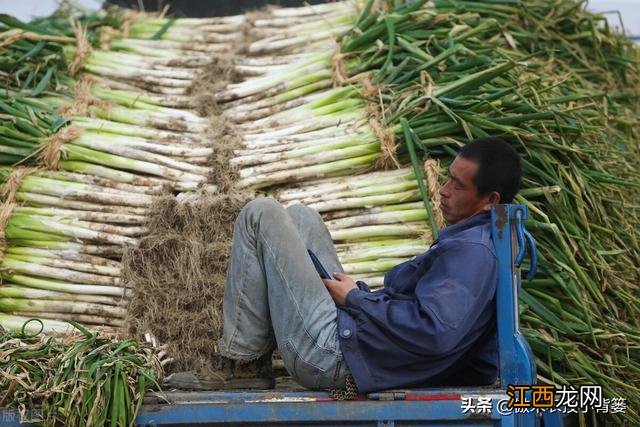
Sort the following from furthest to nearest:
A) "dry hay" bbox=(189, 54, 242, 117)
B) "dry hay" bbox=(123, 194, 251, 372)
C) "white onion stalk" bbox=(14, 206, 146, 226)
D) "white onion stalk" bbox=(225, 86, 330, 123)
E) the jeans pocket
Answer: "dry hay" bbox=(189, 54, 242, 117) → "white onion stalk" bbox=(225, 86, 330, 123) → "white onion stalk" bbox=(14, 206, 146, 226) → "dry hay" bbox=(123, 194, 251, 372) → the jeans pocket

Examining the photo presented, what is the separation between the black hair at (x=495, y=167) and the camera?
3.71 meters

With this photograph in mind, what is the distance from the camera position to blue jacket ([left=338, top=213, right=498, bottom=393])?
3422 mm

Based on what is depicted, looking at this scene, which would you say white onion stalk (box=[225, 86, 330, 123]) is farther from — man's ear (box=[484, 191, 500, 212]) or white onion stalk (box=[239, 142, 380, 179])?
man's ear (box=[484, 191, 500, 212])

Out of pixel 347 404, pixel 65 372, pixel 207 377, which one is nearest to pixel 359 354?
pixel 347 404

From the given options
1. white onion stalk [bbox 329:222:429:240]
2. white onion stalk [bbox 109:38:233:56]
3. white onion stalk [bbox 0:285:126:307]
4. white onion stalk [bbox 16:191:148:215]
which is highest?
white onion stalk [bbox 109:38:233:56]

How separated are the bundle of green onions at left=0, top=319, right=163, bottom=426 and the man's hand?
78cm

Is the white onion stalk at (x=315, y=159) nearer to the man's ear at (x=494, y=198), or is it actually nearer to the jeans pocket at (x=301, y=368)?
the man's ear at (x=494, y=198)

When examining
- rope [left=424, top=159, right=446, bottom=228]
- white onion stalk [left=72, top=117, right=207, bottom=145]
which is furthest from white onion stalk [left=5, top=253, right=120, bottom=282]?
rope [left=424, top=159, right=446, bottom=228]

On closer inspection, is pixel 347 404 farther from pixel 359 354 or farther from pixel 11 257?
pixel 11 257

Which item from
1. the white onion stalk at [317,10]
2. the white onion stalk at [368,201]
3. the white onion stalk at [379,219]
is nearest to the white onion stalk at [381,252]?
the white onion stalk at [379,219]

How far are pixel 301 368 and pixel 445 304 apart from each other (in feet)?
2.12

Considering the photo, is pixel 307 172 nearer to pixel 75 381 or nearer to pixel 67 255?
pixel 67 255

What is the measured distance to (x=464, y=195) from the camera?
12.3 feet

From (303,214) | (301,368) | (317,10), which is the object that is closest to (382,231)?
(303,214)
